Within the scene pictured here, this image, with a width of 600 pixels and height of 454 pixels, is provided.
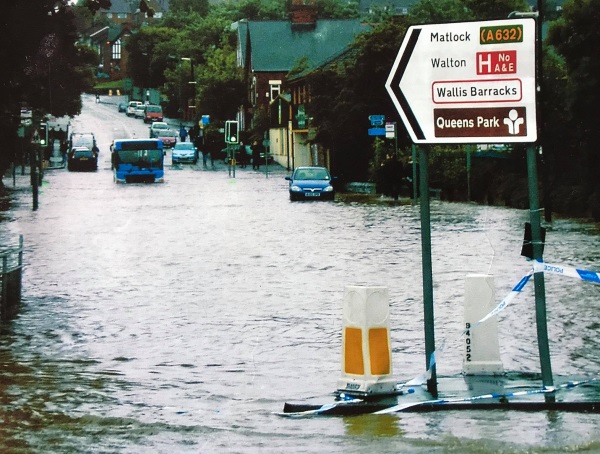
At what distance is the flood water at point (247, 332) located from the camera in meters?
8.66

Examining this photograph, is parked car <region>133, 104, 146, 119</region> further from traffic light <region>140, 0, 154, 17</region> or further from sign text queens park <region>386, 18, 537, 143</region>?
sign text queens park <region>386, 18, 537, 143</region>

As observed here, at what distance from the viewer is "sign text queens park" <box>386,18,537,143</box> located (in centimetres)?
934

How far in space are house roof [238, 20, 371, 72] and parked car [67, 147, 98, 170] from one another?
1351 inches

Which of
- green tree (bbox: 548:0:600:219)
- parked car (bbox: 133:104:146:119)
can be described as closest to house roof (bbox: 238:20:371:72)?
parked car (bbox: 133:104:146:119)

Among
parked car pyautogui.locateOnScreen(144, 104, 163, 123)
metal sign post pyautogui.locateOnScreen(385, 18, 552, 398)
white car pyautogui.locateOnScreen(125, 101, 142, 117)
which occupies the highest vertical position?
white car pyautogui.locateOnScreen(125, 101, 142, 117)

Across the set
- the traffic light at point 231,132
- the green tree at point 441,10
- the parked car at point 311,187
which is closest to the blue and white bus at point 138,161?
the traffic light at point 231,132

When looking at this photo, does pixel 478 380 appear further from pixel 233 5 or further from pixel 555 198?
pixel 233 5

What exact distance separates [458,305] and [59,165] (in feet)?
276

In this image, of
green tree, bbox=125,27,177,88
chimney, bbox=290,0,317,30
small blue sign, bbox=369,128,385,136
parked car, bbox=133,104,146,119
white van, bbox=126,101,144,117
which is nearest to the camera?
small blue sign, bbox=369,128,385,136

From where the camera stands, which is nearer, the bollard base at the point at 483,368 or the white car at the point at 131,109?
the bollard base at the point at 483,368

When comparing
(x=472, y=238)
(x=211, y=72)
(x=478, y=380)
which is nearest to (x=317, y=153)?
(x=211, y=72)

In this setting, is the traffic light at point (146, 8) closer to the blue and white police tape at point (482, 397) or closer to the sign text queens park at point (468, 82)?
the sign text queens park at point (468, 82)

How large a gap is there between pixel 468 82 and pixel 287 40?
115423 mm

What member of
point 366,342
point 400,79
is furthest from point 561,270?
point 400,79
